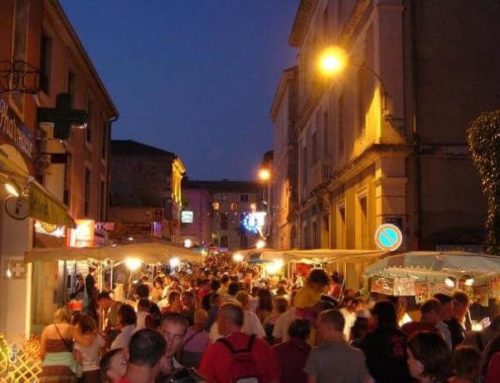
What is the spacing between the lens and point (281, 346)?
25.4 ft

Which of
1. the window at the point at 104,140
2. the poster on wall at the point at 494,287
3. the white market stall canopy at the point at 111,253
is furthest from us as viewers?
the window at the point at 104,140

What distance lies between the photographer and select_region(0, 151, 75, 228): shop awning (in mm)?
9292

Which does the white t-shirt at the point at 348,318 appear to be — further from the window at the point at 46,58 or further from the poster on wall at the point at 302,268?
the poster on wall at the point at 302,268

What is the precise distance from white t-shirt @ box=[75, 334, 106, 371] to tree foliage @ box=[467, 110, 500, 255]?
24.1ft

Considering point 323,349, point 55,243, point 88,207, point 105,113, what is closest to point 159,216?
point 105,113

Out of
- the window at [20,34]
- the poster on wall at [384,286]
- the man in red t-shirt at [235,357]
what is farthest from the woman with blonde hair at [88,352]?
the window at [20,34]

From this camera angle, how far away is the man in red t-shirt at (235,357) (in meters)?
6.36

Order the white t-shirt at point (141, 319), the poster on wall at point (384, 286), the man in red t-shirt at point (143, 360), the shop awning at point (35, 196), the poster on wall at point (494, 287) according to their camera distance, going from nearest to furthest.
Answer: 1. the man in red t-shirt at point (143, 360)
2. the shop awning at point (35, 196)
3. the white t-shirt at point (141, 319)
4. the poster on wall at point (494, 287)
5. the poster on wall at point (384, 286)

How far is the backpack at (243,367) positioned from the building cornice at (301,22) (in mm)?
28173

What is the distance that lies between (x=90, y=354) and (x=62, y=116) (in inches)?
302

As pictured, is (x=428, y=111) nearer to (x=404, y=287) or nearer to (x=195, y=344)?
(x=404, y=287)

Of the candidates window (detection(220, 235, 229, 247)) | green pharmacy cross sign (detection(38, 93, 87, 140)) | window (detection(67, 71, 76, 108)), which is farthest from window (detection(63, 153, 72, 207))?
window (detection(220, 235, 229, 247))

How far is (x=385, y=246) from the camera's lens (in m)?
16.1

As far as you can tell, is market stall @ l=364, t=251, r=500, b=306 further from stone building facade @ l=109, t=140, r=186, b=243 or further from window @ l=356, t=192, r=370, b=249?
stone building facade @ l=109, t=140, r=186, b=243
